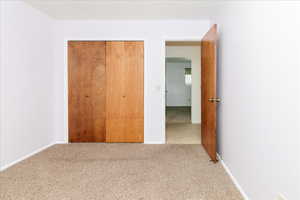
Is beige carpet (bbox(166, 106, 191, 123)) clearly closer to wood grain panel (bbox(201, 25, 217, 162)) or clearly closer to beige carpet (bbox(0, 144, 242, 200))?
beige carpet (bbox(0, 144, 242, 200))

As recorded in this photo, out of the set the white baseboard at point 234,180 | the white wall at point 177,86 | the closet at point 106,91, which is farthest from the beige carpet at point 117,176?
the white wall at point 177,86

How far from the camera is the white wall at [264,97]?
4.57 feet

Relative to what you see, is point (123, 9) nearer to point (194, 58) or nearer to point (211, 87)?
point (211, 87)

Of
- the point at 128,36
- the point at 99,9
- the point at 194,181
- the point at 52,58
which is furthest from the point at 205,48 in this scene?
the point at 52,58

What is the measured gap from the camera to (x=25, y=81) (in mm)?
3420

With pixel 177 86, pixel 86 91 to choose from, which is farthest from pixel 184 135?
pixel 177 86

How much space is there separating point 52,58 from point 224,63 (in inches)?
123

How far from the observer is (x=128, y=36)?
432 cm

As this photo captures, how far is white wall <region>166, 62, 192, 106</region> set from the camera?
1270 centimetres

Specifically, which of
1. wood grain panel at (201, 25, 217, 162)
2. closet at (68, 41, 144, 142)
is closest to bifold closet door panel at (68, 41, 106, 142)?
closet at (68, 41, 144, 142)

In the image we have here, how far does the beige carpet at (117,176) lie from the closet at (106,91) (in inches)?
22.6

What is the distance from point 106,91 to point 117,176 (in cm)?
200

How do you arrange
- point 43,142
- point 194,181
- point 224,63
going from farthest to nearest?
1. point 43,142
2. point 224,63
3. point 194,181

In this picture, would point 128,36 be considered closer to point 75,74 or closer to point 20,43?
point 75,74
